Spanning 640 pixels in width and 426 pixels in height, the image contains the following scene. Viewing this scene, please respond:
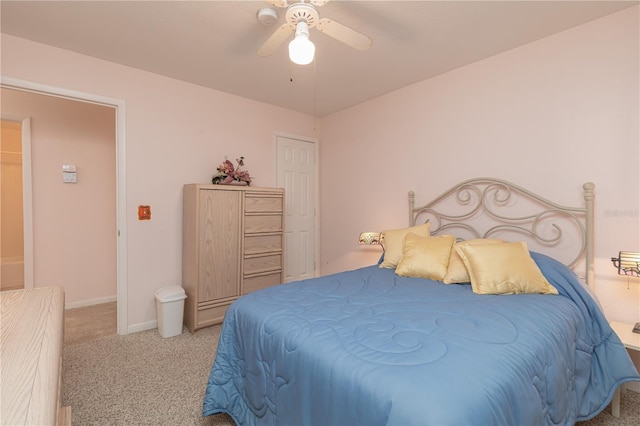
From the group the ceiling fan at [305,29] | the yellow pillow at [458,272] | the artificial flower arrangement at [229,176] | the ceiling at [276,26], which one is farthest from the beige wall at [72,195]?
the yellow pillow at [458,272]


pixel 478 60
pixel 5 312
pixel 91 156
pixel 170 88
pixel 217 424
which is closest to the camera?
pixel 5 312

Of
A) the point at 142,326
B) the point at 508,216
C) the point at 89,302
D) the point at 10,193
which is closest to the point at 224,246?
the point at 142,326

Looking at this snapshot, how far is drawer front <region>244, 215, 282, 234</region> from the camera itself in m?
3.28

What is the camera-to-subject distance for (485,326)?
1.35 metres

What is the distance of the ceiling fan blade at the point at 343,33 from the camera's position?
1683 millimetres

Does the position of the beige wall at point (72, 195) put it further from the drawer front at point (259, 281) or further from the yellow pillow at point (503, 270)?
the yellow pillow at point (503, 270)

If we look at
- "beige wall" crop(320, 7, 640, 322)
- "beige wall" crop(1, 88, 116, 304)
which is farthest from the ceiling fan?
"beige wall" crop(1, 88, 116, 304)

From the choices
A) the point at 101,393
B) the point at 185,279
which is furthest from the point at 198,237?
the point at 101,393

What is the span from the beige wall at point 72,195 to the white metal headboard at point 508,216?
3.78 m

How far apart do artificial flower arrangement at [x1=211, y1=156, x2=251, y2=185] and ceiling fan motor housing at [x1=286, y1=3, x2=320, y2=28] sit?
74.2 inches

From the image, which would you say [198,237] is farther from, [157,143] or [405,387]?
[405,387]

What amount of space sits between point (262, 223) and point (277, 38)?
2006 mm

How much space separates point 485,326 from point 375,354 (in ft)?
1.90

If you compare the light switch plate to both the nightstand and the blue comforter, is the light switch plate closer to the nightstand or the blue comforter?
the blue comforter
